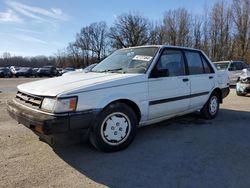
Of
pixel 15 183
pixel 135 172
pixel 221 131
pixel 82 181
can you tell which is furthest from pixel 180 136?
pixel 15 183

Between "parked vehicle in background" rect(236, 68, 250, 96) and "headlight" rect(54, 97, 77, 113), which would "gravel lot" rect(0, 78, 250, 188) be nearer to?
"headlight" rect(54, 97, 77, 113)

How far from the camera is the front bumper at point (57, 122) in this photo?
346 centimetres

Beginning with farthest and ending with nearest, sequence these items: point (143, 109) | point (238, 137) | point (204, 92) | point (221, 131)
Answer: point (204, 92) → point (221, 131) → point (238, 137) → point (143, 109)

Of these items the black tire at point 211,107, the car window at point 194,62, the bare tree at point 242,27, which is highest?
the bare tree at point 242,27

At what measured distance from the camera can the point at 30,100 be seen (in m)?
3.97

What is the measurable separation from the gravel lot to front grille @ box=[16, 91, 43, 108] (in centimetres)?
79

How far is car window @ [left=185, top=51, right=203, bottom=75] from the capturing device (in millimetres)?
5584

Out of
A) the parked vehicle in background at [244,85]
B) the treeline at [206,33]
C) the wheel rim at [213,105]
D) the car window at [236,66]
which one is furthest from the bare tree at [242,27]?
the wheel rim at [213,105]

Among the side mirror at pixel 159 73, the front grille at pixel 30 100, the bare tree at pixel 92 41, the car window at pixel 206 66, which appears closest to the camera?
the front grille at pixel 30 100

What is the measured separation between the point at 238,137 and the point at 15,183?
3.89 meters

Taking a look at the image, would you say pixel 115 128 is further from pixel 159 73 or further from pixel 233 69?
pixel 233 69

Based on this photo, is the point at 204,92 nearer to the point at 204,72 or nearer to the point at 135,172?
the point at 204,72

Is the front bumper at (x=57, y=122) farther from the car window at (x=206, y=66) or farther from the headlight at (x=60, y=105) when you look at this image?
the car window at (x=206, y=66)

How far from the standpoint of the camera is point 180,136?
5.06 metres
